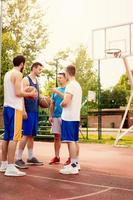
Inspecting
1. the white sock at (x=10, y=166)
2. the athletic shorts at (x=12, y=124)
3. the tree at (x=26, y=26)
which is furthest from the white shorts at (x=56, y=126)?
the tree at (x=26, y=26)

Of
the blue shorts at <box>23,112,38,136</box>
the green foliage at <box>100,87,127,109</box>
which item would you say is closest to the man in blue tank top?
the blue shorts at <box>23,112,38,136</box>

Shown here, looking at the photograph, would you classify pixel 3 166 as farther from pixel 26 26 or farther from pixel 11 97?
pixel 26 26

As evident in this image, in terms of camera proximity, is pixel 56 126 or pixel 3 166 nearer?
pixel 3 166

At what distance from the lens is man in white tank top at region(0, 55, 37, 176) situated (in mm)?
6875

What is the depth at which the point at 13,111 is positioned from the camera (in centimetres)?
696

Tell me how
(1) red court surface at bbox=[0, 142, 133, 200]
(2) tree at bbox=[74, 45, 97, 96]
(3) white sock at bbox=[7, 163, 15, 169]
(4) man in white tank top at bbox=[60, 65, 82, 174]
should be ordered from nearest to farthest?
(1) red court surface at bbox=[0, 142, 133, 200], (3) white sock at bbox=[7, 163, 15, 169], (4) man in white tank top at bbox=[60, 65, 82, 174], (2) tree at bbox=[74, 45, 97, 96]

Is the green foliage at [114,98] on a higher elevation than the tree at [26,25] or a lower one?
lower

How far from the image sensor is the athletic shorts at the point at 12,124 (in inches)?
271

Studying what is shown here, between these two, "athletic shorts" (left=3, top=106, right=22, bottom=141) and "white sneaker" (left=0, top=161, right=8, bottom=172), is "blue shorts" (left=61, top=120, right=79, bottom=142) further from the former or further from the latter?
"white sneaker" (left=0, top=161, right=8, bottom=172)

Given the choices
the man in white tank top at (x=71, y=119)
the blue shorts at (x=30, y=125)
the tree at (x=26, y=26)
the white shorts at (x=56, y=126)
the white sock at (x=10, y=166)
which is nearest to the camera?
the white sock at (x=10, y=166)

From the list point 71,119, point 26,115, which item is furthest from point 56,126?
point 71,119

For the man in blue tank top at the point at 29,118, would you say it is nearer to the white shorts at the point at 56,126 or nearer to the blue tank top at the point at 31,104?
the blue tank top at the point at 31,104

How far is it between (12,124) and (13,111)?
214mm

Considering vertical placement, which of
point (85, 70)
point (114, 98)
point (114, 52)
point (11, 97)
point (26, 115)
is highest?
point (85, 70)
